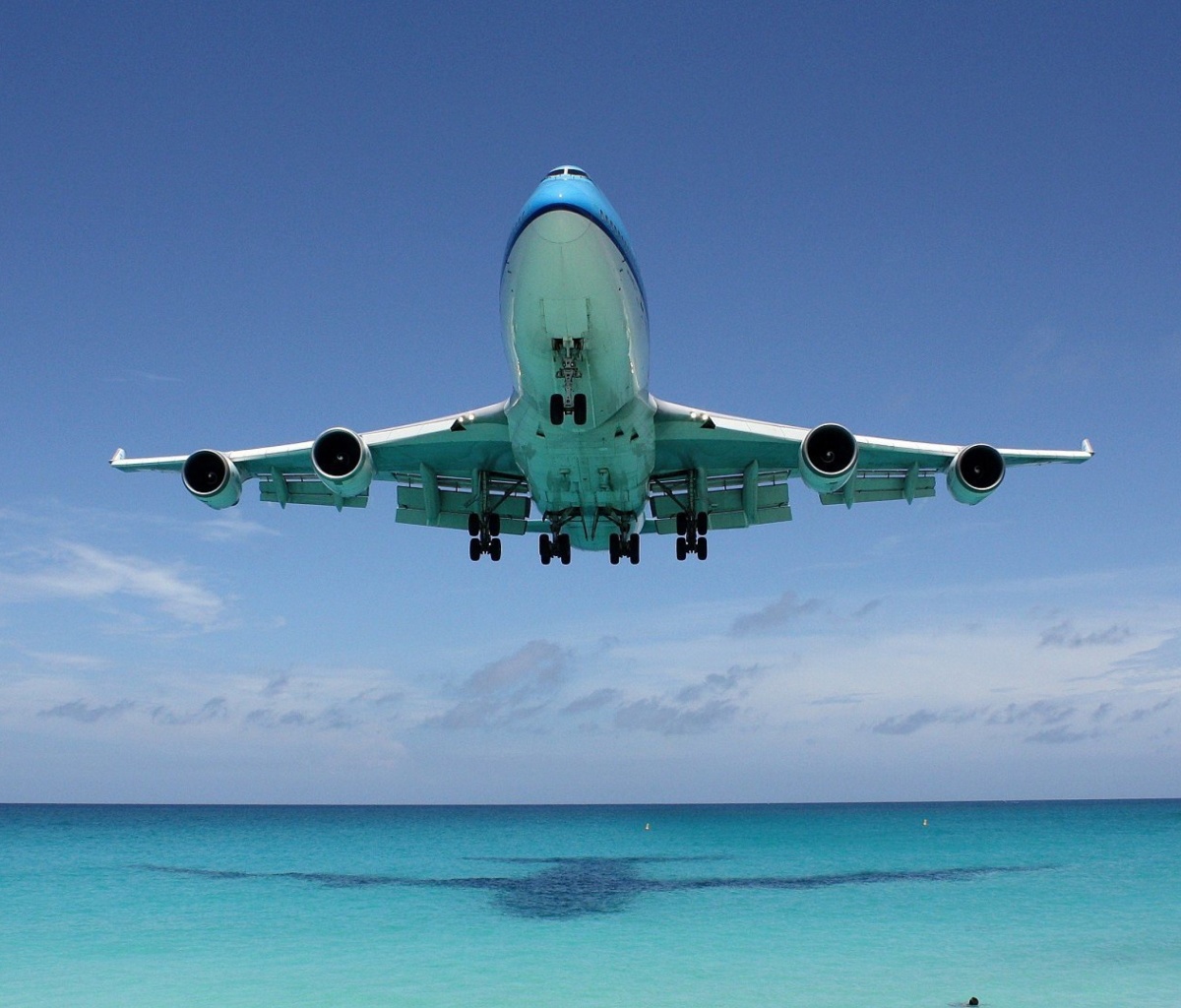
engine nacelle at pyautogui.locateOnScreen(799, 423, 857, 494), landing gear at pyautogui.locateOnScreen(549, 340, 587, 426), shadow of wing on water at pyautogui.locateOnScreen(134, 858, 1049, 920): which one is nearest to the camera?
landing gear at pyautogui.locateOnScreen(549, 340, 587, 426)

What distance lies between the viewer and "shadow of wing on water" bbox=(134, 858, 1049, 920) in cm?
5734

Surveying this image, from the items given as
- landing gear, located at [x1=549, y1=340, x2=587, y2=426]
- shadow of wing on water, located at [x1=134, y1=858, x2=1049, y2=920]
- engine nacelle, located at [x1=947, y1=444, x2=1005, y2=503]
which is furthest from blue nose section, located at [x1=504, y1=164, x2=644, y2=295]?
shadow of wing on water, located at [x1=134, y1=858, x2=1049, y2=920]

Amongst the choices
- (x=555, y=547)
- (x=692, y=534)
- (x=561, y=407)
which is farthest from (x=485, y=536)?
(x=561, y=407)

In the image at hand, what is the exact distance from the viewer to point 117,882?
66.3 meters

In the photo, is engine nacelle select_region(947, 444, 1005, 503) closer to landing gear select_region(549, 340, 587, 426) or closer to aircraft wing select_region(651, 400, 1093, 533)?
aircraft wing select_region(651, 400, 1093, 533)

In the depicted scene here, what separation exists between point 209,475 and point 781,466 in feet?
40.4

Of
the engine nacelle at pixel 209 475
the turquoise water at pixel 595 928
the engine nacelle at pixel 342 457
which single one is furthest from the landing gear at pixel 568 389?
the turquoise water at pixel 595 928

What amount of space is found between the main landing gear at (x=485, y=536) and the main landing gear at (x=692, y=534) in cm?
431

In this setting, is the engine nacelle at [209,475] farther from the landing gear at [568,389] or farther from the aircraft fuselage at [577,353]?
the landing gear at [568,389]

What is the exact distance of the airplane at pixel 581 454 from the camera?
1673 cm

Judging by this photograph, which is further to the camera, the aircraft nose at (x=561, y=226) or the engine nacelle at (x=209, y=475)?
the engine nacelle at (x=209, y=475)

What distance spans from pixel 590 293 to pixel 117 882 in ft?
205

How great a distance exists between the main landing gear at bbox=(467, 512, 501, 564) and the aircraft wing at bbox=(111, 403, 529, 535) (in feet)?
0.85

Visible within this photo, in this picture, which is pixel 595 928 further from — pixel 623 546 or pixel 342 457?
pixel 342 457
